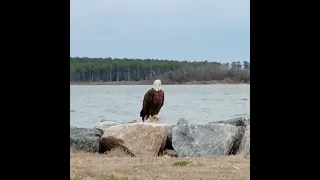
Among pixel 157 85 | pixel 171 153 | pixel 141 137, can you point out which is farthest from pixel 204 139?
pixel 157 85

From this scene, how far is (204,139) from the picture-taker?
708 centimetres

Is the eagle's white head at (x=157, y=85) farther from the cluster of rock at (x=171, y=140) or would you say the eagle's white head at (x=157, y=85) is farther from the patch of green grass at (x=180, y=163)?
the patch of green grass at (x=180, y=163)

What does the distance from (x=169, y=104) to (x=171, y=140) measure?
15.1 ft

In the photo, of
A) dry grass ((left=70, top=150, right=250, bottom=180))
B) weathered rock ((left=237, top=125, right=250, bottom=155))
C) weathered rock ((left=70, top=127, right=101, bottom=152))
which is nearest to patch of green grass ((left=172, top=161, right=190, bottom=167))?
dry grass ((left=70, top=150, right=250, bottom=180))

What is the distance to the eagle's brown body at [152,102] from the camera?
862cm

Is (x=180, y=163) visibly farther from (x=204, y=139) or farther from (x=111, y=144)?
(x=111, y=144)

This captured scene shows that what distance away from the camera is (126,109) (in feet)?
36.1

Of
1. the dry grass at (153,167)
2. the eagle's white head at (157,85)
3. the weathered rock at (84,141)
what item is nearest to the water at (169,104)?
the eagle's white head at (157,85)
